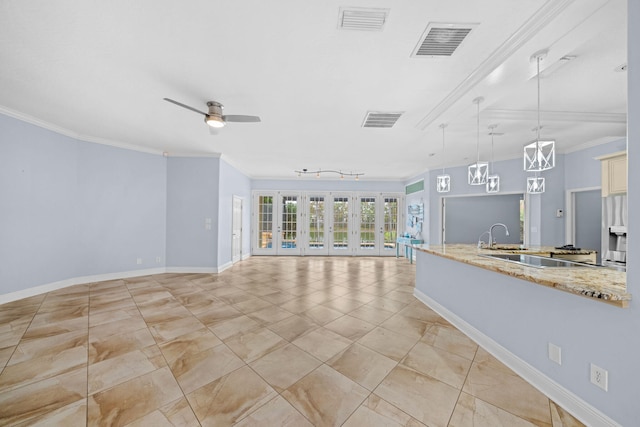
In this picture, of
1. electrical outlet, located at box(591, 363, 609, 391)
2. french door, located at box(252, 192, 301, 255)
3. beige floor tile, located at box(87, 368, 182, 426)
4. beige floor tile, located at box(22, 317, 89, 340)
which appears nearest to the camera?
electrical outlet, located at box(591, 363, 609, 391)

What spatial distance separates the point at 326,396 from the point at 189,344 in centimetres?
154

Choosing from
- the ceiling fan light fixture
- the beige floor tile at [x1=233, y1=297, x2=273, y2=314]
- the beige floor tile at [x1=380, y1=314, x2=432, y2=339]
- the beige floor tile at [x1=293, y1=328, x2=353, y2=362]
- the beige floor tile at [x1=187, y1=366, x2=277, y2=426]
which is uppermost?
the ceiling fan light fixture

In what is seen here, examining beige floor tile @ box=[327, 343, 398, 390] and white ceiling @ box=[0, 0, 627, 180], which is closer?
white ceiling @ box=[0, 0, 627, 180]

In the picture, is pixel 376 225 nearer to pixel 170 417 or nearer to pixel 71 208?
pixel 170 417

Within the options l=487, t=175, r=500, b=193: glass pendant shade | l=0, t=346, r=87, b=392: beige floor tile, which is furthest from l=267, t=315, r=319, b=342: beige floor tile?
l=487, t=175, r=500, b=193: glass pendant shade

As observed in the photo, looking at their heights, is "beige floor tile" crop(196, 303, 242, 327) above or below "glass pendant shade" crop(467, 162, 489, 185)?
below

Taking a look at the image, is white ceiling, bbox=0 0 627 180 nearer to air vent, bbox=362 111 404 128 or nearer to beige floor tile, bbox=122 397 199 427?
air vent, bbox=362 111 404 128

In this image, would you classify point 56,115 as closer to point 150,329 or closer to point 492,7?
point 150,329

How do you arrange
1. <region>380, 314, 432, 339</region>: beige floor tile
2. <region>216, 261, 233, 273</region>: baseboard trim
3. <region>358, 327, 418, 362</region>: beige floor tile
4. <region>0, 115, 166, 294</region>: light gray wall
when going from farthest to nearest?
<region>216, 261, 233, 273</region>: baseboard trim
<region>0, 115, 166, 294</region>: light gray wall
<region>380, 314, 432, 339</region>: beige floor tile
<region>358, 327, 418, 362</region>: beige floor tile

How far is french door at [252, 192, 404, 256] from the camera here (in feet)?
27.5

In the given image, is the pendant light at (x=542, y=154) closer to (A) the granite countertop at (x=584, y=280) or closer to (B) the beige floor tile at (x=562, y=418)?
(A) the granite countertop at (x=584, y=280)

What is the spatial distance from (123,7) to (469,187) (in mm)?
6920

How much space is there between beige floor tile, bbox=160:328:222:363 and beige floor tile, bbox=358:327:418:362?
157 centimetres

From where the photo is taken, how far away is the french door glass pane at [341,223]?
27.9ft
